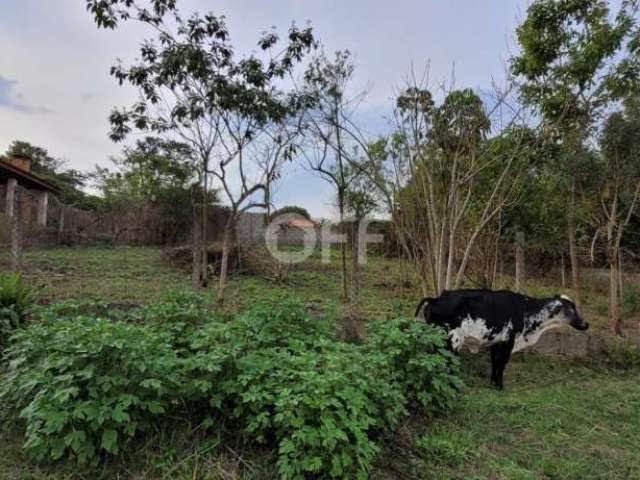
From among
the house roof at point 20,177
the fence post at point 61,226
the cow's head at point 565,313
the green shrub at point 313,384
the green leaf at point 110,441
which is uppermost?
the house roof at point 20,177

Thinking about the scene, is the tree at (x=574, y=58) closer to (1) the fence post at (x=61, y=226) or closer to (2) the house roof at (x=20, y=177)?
(1) the fence post at (x=61, y=226)

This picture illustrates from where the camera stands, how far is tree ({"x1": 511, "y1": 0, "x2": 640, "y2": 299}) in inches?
172

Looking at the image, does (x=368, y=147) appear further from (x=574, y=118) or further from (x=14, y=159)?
(x=14, y=159)

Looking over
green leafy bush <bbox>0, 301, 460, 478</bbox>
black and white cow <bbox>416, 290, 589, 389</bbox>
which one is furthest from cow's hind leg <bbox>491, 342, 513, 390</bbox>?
green leafy bush <bbox>0, 301, 460, 478</bbox>

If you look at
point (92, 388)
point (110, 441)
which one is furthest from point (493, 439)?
point (92, 388)

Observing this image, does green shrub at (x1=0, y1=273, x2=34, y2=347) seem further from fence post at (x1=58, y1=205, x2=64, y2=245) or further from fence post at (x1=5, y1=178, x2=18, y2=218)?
fence post at (x1=58, y1=205, x2=64, y2=245)

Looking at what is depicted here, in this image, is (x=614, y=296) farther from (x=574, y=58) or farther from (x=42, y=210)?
(x=42, y=210)

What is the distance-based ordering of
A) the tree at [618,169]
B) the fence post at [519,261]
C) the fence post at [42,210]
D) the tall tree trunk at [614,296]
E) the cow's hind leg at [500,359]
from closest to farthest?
the cow's hind leg at [500,359] < the tree at [618,169] < the tall tree trunk at [614,296] < the fence post at [519,261] < the fence post at [42,210]

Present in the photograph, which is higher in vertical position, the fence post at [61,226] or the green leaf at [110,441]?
the fence post at [61,226]

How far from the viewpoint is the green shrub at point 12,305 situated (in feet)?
11.3

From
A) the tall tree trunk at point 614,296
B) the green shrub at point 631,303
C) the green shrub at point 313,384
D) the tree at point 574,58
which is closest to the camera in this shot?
the green shrub at point 313,384

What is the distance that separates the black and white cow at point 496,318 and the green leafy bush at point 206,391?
3.46 ft

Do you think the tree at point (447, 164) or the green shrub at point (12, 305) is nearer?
the green shrub at point (12, 305)

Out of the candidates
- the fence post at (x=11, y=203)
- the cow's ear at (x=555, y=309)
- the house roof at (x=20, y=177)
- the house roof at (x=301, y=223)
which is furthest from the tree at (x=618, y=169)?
the house roof at (x=20, y=177)
